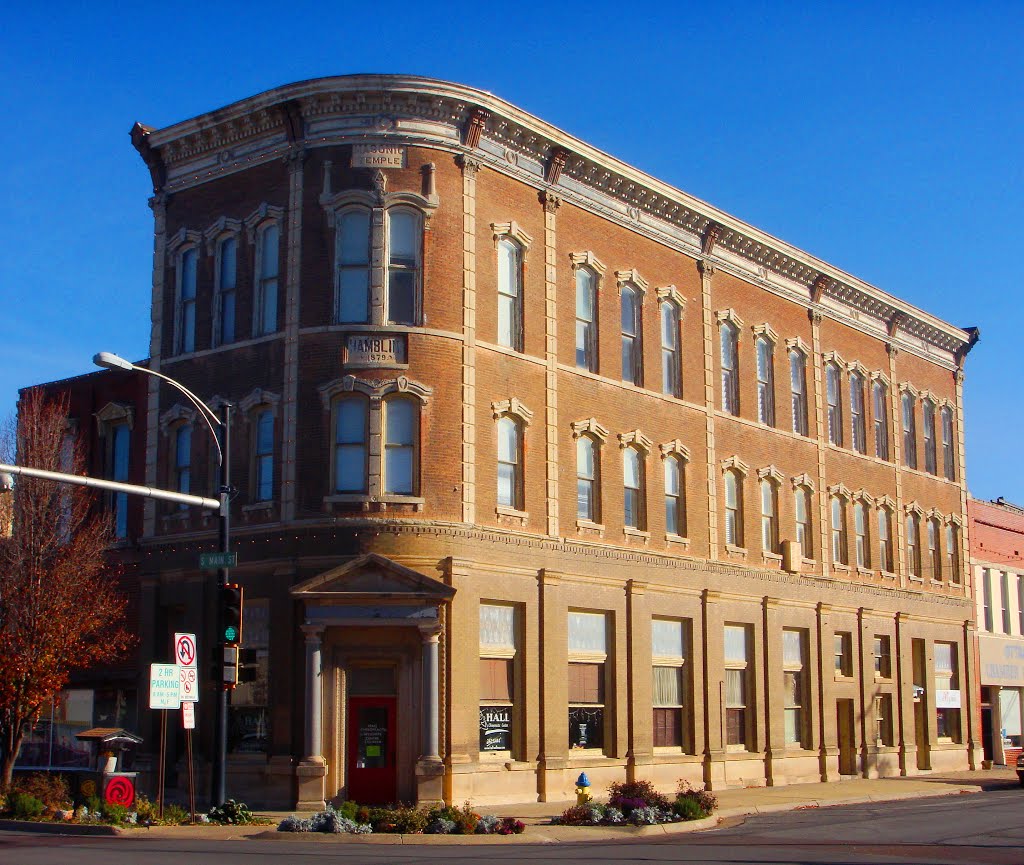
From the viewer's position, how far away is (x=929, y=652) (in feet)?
157

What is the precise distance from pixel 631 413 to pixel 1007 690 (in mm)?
25801

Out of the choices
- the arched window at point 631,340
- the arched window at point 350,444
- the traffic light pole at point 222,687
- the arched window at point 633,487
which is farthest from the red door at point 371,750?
the arched window at point 631,340

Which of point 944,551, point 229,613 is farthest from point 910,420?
point 229,613

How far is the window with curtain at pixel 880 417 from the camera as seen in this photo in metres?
47.2

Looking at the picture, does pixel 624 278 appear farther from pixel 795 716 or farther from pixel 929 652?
pixel 929 652

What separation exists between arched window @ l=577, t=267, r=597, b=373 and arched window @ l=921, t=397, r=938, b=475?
1979cm

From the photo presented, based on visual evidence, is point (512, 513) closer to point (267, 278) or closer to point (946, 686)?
point (267, 278)

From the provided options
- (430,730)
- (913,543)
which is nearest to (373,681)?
(430,730)

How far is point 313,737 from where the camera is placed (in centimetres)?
2823

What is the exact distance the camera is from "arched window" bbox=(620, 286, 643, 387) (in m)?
36.1

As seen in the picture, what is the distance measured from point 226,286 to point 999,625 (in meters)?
34.4

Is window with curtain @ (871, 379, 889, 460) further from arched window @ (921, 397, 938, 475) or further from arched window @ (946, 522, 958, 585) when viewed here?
arched window @ (946, 522, 958, 585)

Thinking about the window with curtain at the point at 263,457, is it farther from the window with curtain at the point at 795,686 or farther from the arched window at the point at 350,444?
the window with curtain at the point at 795,686

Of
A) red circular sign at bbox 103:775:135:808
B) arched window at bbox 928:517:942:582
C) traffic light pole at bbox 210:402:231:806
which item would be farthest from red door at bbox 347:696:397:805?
arched window at bbox 928:517:942:582
